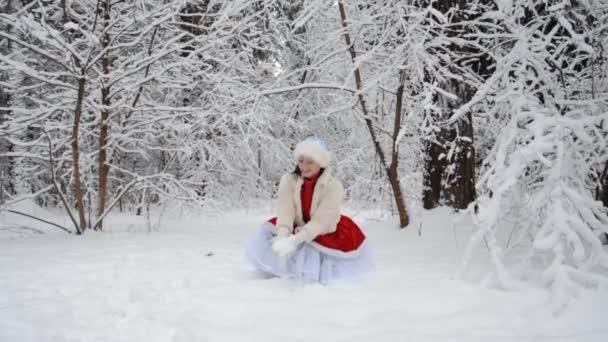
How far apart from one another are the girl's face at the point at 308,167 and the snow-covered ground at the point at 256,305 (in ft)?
2.78

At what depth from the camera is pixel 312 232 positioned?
296 cm

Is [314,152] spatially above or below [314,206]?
above

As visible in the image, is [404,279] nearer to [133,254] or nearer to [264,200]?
[133,254]

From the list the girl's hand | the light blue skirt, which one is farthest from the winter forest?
the girl's hand

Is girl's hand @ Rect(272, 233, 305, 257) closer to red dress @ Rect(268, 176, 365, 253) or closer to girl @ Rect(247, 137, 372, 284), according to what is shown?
girl @ Rect(247, 137, 372, 284)

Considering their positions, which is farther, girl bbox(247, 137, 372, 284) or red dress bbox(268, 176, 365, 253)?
red dress bbox(268, 176, 365, 253)

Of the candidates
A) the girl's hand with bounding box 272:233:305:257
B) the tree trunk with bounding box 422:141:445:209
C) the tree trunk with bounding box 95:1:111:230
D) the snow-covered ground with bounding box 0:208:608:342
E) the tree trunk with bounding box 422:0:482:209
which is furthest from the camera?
the tree trunk with bounding box 95:1:111:230

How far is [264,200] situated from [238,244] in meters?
6.48

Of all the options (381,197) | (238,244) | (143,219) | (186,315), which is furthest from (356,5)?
(143,219)

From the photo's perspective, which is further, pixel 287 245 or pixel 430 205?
pixel 430 205

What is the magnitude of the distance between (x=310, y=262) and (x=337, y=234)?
34 cm

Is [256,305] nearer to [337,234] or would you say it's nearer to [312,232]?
[312,232]

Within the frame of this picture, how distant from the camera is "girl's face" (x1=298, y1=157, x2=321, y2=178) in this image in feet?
10.5

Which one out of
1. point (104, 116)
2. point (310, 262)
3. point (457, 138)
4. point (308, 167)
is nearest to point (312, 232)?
point (310, 262)
